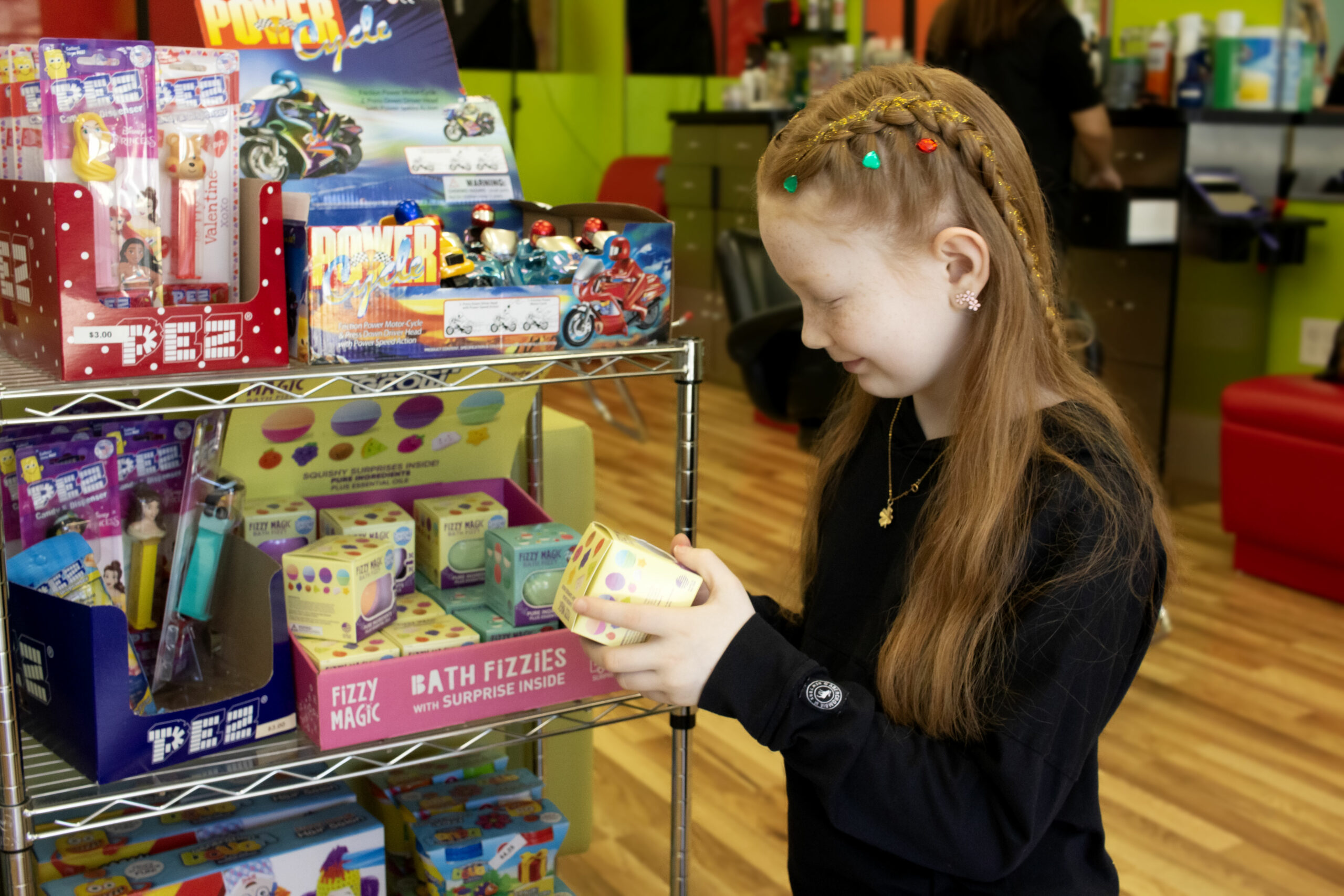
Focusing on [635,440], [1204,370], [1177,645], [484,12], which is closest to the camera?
[1177,645]

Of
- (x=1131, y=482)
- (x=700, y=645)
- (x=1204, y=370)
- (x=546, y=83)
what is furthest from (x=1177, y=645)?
(x=546, y=83)

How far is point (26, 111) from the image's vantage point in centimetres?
94

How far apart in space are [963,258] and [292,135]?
611 millimetres

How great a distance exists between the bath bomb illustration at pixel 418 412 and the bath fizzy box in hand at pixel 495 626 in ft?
0.77

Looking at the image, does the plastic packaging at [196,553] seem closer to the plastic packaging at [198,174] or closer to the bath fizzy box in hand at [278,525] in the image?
the bath fizzy box in hand at [278,525]

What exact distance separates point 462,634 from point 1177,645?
1.90 metres

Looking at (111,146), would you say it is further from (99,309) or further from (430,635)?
(430,635)

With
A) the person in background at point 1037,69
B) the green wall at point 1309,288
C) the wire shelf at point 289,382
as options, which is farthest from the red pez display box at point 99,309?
the green wall at point 1309,288

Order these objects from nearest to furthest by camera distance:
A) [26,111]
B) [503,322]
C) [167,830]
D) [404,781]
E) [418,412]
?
[26,111] < [503,322] < [167,830] < [418,412] < [404,781]

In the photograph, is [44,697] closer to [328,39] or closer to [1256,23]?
[328,39]

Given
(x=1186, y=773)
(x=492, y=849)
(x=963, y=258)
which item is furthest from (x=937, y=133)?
(x=1186, y=773)

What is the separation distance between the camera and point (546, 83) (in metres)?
6.14

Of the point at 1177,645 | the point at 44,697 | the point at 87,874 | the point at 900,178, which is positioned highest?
the point at 900,178

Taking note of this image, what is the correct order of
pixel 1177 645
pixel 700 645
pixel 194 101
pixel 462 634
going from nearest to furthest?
pixel 700 645, pixel 194 101, pixel 462 634, pixel 1177 645
